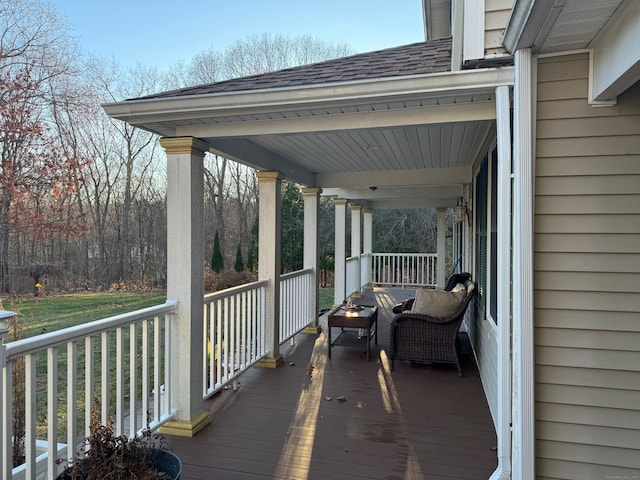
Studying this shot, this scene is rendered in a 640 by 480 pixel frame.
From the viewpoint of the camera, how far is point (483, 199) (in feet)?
13.5

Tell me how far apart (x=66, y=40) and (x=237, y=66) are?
5.71 meters

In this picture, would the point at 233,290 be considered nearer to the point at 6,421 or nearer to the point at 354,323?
the point at 354,323

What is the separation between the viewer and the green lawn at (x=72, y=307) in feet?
23.0

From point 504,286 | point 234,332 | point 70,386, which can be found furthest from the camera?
point 234,332

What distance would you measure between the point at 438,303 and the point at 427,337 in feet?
1.33

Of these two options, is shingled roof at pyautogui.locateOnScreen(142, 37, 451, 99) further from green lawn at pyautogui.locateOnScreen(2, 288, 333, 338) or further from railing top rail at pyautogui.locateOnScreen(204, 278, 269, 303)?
green lawn at pyautogui.locateOnScreen(2, 288, 333, 338)

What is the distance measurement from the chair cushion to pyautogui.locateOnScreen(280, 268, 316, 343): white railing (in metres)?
1.66

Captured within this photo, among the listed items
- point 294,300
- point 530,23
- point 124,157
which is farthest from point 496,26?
point 124,157

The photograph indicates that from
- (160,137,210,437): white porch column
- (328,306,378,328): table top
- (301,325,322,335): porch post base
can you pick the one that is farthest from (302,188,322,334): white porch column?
(160,137,210,437): white porch column

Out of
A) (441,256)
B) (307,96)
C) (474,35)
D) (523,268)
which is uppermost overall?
(474,35)

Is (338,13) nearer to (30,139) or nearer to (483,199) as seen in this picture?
(30,139)

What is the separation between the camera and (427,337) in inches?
178

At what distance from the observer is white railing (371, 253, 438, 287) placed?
12203mm

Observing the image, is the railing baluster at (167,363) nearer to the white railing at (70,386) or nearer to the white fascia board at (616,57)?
the white railing at (70,386)
